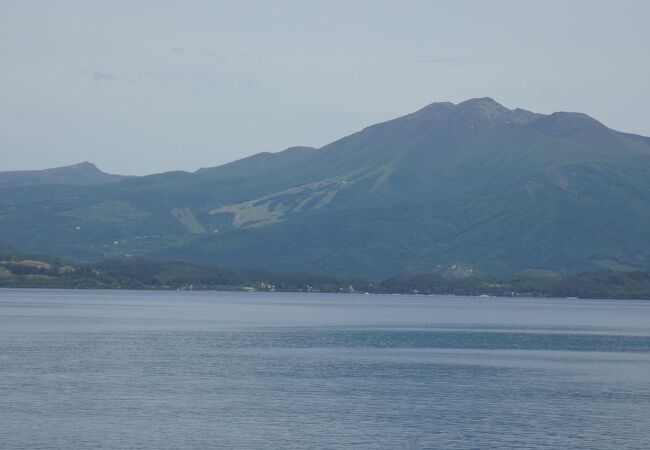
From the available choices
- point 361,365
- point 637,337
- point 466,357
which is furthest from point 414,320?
point 361,365

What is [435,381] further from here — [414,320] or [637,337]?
[414,320]

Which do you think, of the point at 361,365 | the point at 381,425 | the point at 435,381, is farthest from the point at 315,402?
the point at 361,365

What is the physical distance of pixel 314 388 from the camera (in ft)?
215

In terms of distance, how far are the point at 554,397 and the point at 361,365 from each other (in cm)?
2005

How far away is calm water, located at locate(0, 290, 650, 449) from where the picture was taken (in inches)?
1930

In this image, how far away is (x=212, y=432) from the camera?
1939 inches

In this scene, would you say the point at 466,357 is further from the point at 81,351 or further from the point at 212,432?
the point at 212,432

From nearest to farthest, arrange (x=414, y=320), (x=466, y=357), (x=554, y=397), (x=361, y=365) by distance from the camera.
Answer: (x=554, y=397), (x=361, y=365), (x=466, y=357), (x=414, y=320)

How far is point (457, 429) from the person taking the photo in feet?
169

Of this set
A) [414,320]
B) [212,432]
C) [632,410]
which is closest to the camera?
[212,432]

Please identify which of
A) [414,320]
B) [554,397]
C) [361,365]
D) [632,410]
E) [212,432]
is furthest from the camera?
[414,320]

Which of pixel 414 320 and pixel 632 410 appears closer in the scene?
pixel 632 410

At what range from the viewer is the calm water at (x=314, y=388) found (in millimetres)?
49031

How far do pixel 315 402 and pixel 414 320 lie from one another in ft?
307
